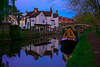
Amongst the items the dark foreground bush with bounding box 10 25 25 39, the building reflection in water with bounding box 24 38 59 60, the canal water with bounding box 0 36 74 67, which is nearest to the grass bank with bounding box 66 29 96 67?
the canal water with bounding box 0 36 74 67

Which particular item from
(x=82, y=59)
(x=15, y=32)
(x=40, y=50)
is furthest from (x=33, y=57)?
Answer: (x=15, y=32)

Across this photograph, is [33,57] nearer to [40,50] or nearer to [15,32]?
[40,50]

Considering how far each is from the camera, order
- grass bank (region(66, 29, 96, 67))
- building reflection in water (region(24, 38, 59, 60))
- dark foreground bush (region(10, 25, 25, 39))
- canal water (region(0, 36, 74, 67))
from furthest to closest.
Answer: dark foreground bush (region(10, 25, 25, 39))
building reflection in water (region(24, 38, 59, 60))
canal water (region(0, 36, 74, 67))
grass bank (region(66, 29, 96, 67))

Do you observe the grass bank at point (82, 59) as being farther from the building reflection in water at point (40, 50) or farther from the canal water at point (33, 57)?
the building reflection in water at point (40, 50)

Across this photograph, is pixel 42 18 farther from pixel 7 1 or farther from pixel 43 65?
pixel 43 65

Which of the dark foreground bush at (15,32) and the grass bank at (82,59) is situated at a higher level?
the dark foreground bush at (15,32)

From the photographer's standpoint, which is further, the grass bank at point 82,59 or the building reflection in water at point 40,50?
the building reflection in water at point 40,50

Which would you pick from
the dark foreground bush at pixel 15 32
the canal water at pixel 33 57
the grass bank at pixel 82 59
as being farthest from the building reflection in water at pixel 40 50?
the dark foreground bush at pixel 15 32

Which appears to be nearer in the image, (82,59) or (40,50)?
(82,59)

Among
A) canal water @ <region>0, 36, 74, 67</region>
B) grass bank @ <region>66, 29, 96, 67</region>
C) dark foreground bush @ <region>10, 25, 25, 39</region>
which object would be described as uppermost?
dark foreground bush @ <region>10, 25, 25, 39</region>

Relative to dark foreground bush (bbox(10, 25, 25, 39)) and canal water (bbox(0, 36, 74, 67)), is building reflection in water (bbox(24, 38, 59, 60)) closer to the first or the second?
canal water (bbox(0, 36, 74, 67))

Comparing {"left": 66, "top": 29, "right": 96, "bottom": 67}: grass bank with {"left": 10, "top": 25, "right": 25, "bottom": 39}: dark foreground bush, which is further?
{"left": 10, "top": 25, "right": 25, "bottom": 39}: dark foreground bush

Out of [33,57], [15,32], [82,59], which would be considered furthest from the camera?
[15,32]

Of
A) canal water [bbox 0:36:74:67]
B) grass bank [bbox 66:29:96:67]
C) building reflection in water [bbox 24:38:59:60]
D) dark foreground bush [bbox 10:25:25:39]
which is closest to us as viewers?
grass bank [bbox 66:29:96:67]
